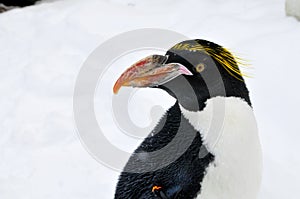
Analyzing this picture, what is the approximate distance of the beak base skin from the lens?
178 centimetres

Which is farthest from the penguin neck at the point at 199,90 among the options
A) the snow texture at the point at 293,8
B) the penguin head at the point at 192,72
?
the snow texture at the point at 293,8

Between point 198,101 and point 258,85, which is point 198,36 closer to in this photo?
point 258,85

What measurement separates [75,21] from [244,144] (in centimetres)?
283

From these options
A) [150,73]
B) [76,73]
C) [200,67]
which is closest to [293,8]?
[76,73]

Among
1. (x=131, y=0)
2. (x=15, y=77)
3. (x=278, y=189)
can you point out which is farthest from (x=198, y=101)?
(x=131, y=0)

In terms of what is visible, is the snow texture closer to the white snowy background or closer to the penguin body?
the white snowy background

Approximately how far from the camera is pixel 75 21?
438cm

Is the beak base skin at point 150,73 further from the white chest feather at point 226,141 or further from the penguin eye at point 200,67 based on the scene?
the white chest feather at point 226,141

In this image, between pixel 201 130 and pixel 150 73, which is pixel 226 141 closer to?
pixel 201 130

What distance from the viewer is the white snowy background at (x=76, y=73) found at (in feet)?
9.36

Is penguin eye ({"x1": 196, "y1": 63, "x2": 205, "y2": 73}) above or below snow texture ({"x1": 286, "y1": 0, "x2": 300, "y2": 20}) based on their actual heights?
above

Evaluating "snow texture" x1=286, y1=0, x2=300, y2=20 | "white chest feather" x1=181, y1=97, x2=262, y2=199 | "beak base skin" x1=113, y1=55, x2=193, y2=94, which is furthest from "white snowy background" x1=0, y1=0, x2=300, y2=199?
"beak base skin" x1=113, y1=55, x2=193, y2=94

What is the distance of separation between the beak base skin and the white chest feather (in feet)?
0.54

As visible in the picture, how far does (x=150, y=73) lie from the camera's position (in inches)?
71.4
